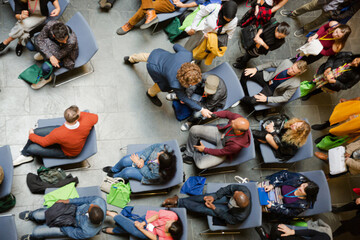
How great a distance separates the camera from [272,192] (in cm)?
407

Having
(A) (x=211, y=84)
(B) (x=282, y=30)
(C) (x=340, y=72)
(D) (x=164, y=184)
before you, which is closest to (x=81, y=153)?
(D) (x=164, y=184)

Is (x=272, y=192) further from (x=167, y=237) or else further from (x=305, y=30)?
(x=305, y=30)

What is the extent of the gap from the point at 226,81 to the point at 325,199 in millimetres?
2041

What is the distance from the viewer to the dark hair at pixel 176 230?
10.7ft

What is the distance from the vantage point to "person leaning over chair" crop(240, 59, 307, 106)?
4245 millimetres

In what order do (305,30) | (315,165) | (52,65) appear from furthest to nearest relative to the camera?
(305,30) → (315,165) → (52,65)

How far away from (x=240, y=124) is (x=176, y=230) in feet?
4.69

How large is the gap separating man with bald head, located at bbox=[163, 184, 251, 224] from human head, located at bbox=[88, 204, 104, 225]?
1108 millimetres

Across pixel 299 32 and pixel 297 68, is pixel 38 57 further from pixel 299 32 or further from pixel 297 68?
pixel 299 32

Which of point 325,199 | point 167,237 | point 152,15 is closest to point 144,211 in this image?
point 167,237

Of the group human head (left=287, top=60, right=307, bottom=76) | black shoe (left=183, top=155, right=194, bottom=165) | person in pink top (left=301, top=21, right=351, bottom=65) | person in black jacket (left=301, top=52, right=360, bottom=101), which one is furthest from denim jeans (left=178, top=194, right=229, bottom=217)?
person in pink top (left=301, top=21, right=351, bottom=65)

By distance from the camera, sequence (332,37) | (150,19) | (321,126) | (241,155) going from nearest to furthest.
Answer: (241,155), (332,37), (150,19), (321,126)

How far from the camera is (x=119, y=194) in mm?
4016

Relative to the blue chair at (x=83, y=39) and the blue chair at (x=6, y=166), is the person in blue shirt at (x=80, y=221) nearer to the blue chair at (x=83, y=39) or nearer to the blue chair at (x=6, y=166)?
the blue chair at (x=6, y=166)
